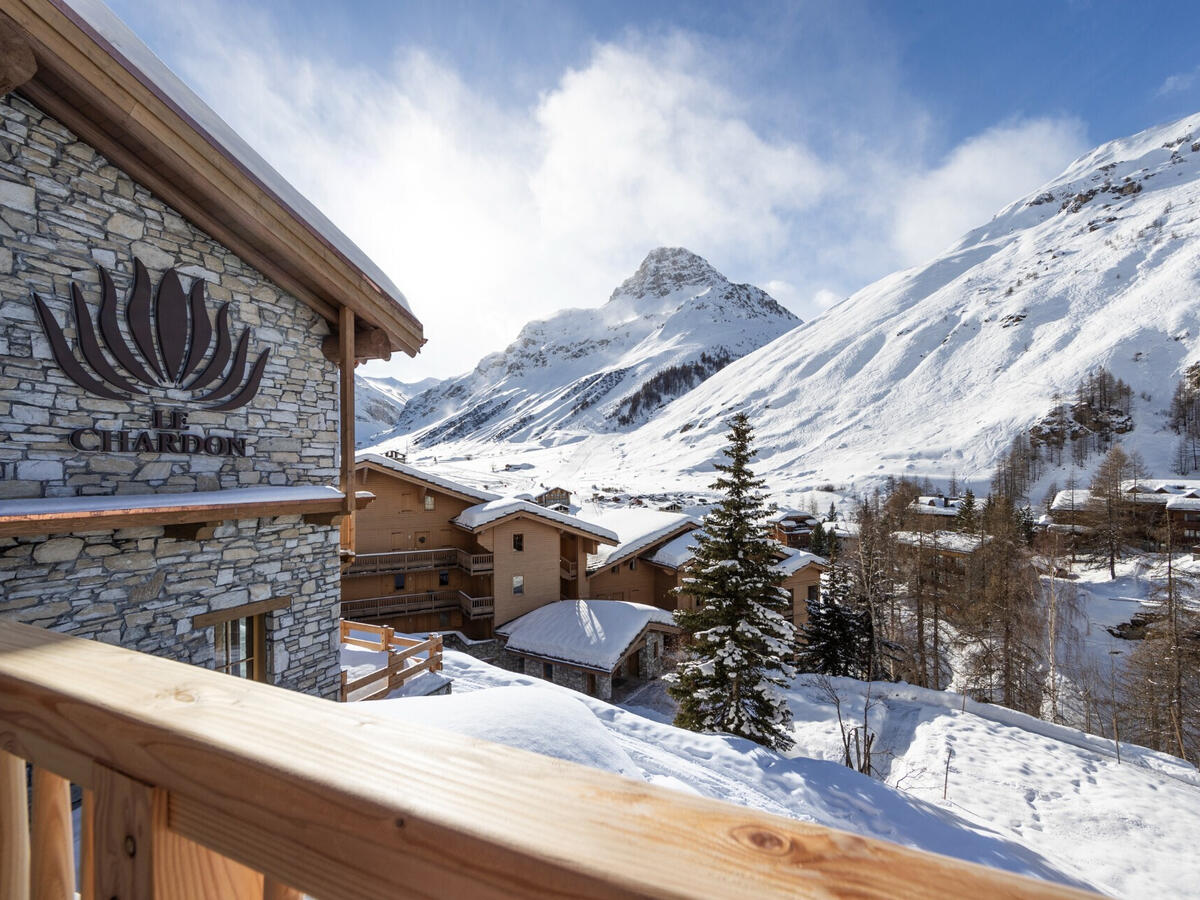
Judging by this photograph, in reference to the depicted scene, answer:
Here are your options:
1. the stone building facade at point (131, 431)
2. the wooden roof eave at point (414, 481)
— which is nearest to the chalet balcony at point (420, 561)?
the wooden roof eave at point (414, 481)

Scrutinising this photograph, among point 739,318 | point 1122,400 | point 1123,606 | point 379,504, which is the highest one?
point 739,318

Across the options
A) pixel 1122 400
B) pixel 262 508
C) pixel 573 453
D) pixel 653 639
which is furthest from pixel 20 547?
pixel 573 453

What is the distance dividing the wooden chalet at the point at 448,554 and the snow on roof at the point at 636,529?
1320mm

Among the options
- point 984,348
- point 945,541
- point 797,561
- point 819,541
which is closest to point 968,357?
point 984,348

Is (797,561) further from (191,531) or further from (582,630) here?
(191,531)

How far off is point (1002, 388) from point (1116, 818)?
8349cm

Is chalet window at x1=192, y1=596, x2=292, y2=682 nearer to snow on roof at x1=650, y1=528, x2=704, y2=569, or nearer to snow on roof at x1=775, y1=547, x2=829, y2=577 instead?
snow on roof at x1=650, y1=528, x2=704, y2=569

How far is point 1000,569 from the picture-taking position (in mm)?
21125

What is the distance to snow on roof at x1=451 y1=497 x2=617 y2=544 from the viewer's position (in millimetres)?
17516

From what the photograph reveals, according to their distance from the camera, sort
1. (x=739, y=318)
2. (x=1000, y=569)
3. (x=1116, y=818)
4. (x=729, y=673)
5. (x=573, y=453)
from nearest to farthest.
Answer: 1. (x=1116, y=818)
2. (x=729, y=673)
3. (x=1000, y=569)
4. (x=573, y=453)
5. (x=739, y=318)

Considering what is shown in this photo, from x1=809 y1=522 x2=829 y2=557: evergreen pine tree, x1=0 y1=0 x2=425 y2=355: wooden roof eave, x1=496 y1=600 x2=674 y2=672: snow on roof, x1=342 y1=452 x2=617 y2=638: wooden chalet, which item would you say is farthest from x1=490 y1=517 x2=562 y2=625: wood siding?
x1=809 y1=522 x2=829 y2=557: evergreen pine tree

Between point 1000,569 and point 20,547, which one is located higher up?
point 20,547

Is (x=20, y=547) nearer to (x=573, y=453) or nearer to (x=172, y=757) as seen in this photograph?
(x=172, y=757)

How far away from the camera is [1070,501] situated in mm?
40938
